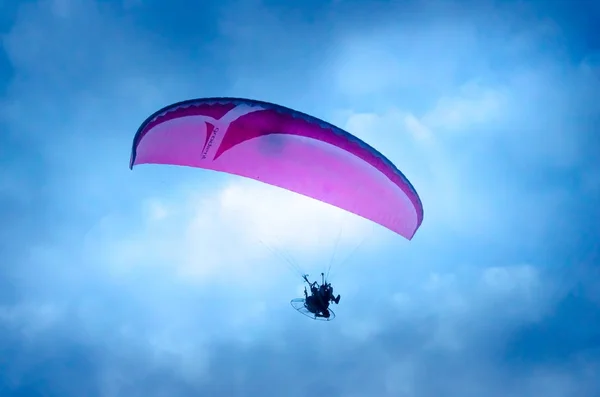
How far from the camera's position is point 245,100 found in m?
12.6

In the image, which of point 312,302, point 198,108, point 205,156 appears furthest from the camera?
point 312,302

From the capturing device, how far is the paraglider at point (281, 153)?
12711mm

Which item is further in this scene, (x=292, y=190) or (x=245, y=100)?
(x=292, y=190)

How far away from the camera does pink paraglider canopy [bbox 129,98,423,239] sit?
41.7ft

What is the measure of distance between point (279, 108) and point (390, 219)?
13.2 ft

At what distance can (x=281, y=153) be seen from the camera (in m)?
13.3

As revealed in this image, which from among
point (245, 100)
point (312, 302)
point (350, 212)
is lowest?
point (312, 302)

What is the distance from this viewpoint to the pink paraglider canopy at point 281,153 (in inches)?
500

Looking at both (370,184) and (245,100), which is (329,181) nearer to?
(370,184)

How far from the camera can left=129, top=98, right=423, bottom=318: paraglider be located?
41.7ft

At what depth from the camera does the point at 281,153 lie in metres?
13.3

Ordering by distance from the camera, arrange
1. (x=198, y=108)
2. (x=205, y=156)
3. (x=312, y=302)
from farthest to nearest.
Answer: (x=312, y=302)
(x=205, y=156)
(x=198, y=108)

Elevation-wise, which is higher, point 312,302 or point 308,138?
point 308,138

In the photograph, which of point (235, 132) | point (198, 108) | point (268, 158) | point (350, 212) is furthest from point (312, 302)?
point (198, 108)
